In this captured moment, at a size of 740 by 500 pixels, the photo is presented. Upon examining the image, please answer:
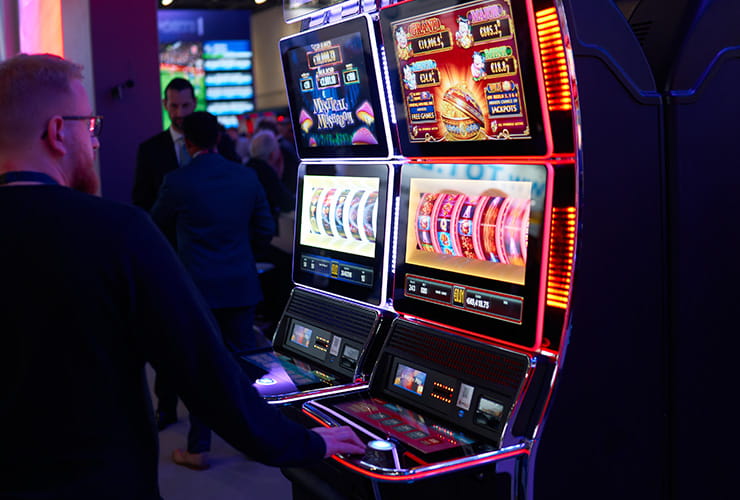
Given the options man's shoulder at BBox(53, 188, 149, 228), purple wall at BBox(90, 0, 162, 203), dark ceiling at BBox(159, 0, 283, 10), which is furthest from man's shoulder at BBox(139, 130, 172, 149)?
dark ceiling at BBox(159, 0, 283, 10)

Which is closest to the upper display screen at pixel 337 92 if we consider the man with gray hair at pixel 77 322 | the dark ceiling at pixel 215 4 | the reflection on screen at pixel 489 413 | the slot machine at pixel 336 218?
the slot machine at pixel 336 218

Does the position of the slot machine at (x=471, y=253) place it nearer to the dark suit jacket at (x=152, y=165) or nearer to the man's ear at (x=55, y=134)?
the man's ear at (x=55, y=134)

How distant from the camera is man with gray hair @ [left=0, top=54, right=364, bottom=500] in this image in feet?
4.29

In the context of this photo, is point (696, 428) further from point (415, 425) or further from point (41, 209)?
point (41, 209)

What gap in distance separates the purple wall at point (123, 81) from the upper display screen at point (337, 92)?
3.32 m

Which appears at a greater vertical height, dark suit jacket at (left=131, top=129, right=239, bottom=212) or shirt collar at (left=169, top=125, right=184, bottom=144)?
shirt collar at (left=169, top=125, right=184, bottom=144)

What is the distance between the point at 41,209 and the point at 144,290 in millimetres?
218

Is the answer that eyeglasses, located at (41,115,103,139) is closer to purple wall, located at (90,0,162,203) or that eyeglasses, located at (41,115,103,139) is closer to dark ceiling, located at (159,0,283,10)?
purple wall, located at (90,0,162,203)

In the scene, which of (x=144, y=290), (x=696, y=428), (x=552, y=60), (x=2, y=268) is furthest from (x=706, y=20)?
(x=2, y=268)

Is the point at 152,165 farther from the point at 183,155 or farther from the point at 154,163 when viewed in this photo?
the point at 183,155

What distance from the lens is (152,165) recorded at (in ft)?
14.4

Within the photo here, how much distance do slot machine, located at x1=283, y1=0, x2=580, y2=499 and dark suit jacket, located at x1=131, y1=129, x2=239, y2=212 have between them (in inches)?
90.9

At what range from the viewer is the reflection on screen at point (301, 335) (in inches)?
112

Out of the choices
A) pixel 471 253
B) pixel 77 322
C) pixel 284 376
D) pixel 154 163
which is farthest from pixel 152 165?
pixel 77 322
